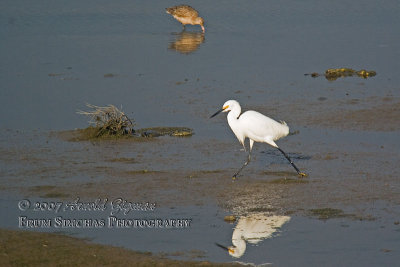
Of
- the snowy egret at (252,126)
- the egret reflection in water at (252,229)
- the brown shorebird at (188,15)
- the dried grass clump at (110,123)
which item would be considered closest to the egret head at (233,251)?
the egret reflection in water at (252,229)

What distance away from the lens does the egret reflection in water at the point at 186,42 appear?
21.7 m

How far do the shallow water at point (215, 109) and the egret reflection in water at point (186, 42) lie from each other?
115 millimetres

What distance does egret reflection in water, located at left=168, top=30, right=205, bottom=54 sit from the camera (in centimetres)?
2167

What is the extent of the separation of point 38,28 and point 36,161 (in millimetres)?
13167

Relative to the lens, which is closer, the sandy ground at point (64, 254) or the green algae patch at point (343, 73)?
the sandy ground at point (64, 254)

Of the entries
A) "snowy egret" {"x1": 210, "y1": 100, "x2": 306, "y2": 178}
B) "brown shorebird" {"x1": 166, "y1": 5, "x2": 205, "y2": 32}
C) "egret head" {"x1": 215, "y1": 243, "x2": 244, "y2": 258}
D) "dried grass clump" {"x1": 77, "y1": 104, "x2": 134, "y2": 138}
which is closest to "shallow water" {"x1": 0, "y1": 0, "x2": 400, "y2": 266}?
"egret head" {"x1": 215, "y1": 243, "x2": 244, "y2": 258}

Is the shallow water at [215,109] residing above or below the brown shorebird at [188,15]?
below

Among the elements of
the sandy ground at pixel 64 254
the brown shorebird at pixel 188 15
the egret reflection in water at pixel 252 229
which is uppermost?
the brown shorebird at pixel 188 15

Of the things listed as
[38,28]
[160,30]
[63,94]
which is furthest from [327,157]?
[38,28]

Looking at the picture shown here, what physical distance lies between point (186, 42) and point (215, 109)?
7.75m

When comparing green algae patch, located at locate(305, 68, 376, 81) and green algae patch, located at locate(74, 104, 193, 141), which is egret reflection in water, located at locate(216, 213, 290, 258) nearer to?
green algae patch, located at locate(74, 104, 193, 141)

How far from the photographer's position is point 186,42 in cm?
2272

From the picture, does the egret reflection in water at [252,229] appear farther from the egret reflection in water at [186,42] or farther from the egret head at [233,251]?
the egret reflection in water at [186,42]

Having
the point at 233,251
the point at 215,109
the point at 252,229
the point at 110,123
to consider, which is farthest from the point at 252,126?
the point at 215,109
